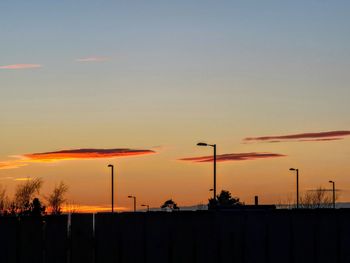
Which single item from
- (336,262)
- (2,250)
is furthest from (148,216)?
(336,262)

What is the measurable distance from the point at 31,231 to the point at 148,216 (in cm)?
219

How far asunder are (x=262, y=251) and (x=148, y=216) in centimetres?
233

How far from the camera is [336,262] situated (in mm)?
16125

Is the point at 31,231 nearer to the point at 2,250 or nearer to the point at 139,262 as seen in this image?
the point at 2,250

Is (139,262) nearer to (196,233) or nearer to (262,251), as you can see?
(196,233)

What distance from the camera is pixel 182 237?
50.4 feet

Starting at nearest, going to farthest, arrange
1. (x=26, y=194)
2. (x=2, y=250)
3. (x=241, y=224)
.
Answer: (x=2, y=250)
(x=241, y=224)
(x=26, y=194)

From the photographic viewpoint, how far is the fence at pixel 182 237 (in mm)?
14789

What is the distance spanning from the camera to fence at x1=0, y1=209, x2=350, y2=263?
14.8 meters

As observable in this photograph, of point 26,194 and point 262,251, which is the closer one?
point 262,251

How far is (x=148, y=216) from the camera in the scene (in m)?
15.4

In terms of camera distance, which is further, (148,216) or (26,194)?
(26,194)

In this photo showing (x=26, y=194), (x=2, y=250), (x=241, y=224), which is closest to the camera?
(x=2, y=250)

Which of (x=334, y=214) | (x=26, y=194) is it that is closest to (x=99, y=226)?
(x=334, y=214)
